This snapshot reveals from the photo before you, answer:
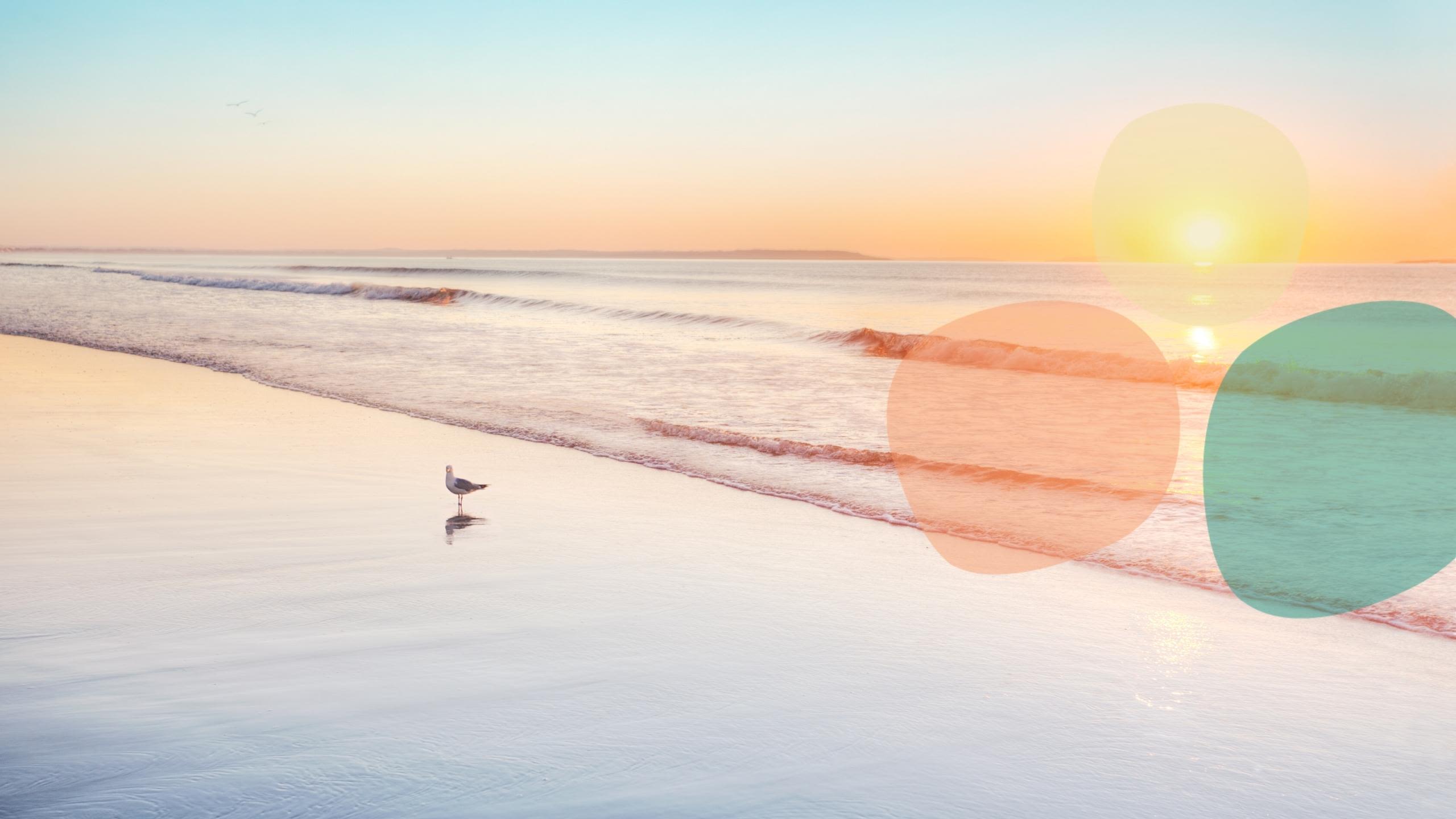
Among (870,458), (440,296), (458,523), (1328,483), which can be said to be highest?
(440,296)

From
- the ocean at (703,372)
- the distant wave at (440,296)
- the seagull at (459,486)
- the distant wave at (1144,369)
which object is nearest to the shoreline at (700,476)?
the ocean at (703,372)

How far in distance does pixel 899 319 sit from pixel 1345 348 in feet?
48.4

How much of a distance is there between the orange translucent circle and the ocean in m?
0.16

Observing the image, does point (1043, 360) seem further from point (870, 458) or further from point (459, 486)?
Result: point (459, 486)

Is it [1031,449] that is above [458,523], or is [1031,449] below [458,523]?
above

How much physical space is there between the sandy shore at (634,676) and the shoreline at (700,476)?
13 centimetres

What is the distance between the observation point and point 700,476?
925 centimetres

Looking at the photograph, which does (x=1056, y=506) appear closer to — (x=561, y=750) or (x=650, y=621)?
(x=650, y=621)

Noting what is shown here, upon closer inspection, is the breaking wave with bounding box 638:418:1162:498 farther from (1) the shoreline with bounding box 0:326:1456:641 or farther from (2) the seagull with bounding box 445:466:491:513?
(2) the seagull with bounding box 445:466:491:513

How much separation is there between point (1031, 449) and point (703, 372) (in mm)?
8723

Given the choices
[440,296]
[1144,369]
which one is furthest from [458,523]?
[440,296]

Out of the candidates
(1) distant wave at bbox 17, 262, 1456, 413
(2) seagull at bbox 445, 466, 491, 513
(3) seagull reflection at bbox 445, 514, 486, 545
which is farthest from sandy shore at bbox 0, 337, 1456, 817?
(1) distant wave at bbox 17, 262, 1456, 413

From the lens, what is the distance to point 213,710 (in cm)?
374

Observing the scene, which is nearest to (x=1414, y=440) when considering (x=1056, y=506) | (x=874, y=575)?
(x=1056, y=506)
